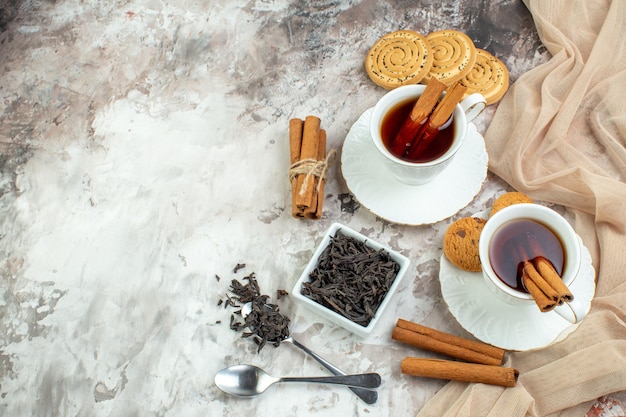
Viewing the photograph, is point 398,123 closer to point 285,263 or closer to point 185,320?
point 285,263

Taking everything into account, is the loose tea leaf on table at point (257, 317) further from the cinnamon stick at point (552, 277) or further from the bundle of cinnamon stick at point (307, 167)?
the cinnamon stick at point (552, 277)

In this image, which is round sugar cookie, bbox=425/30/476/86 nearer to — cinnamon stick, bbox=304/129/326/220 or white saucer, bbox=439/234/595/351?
cinnamon stick, bbox=304/129/326/220

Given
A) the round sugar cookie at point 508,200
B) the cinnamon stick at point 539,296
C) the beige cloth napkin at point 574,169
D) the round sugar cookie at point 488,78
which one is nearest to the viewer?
the cinnamon stick at point 539,296

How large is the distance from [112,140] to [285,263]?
1.68 feet

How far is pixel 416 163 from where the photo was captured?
114 centimetres

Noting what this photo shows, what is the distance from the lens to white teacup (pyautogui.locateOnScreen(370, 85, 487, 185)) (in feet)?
3.67

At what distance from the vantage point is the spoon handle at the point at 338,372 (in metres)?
1.12

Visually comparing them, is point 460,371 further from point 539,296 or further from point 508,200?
point 508,200

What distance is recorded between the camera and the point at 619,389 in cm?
104

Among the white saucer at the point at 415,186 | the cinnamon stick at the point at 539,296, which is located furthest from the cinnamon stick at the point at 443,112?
the cinnamon stick at the point at 539,296

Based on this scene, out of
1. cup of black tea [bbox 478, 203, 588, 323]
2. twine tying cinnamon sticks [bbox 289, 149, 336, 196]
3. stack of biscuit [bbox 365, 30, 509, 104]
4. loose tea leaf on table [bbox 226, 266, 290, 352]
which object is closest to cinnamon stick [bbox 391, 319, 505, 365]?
cup of black tea [bbox 478, 203, 588, 323]

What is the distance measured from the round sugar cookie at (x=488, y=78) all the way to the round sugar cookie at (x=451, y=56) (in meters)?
0.02

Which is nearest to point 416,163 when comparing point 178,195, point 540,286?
point 540,286

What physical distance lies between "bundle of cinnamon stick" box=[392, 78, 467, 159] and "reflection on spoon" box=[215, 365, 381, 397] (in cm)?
45
